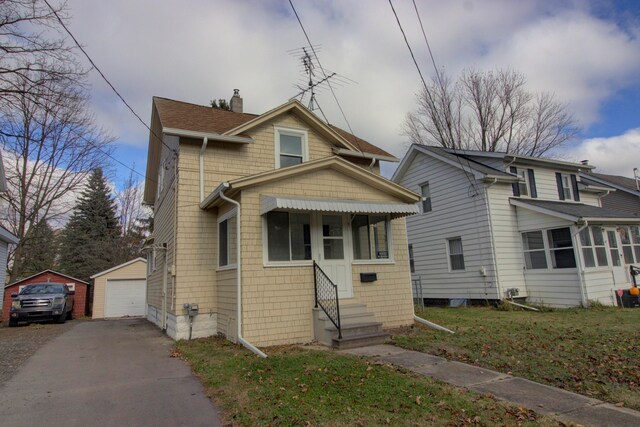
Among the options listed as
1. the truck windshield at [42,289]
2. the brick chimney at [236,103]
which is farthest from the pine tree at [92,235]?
the brick chimney at [236,103]

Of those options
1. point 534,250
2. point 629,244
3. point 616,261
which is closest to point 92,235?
point 534,250

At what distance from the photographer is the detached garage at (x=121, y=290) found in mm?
21625

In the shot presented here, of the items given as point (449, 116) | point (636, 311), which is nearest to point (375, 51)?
point (636, 311)

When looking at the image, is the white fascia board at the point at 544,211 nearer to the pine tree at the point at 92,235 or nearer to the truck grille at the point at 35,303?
the truck grille at the point at 35,303

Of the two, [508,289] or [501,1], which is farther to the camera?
[508,289]

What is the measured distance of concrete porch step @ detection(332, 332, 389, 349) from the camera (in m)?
→ 7.47

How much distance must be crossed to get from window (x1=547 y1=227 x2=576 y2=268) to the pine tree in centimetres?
3014

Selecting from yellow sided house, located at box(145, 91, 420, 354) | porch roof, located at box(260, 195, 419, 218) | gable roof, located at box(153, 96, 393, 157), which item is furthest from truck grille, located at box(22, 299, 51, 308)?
porch roof, located at box(260, 195, 419, 218)

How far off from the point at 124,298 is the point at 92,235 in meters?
13.1

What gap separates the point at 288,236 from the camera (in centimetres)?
877

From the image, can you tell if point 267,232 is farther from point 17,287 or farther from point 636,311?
point 17,287

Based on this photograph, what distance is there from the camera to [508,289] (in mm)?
13727

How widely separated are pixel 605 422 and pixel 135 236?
3581 centimetres

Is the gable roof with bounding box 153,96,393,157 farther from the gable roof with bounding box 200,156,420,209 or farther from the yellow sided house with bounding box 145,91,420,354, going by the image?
the gable roof with bounding box 200,156,420,209
